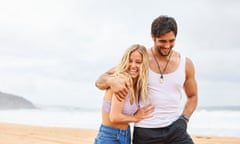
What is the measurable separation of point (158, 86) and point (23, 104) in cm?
2847

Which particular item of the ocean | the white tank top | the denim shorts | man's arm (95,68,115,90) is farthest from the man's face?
the ocean

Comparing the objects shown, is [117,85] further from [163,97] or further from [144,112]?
[163,97]

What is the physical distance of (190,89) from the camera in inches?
115

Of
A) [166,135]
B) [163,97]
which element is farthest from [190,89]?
[166,135]

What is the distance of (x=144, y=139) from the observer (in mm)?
2697

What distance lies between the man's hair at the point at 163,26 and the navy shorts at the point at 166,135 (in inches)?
24.0

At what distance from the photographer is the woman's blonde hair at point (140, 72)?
2449mm

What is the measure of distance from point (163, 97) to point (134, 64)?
1.22 feet

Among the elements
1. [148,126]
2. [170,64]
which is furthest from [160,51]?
[148,126]

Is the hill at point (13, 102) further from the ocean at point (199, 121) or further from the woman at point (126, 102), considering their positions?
the woman at point (126, 102)

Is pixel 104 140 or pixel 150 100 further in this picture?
pixel 150 100

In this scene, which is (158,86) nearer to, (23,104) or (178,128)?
(178,128)

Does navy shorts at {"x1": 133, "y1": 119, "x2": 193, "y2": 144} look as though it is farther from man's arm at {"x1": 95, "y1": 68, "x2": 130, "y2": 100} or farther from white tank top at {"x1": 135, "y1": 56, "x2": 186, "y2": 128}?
man's arm at {"x1": 95, "y1": 68, "x2": 130, "y2": 100}

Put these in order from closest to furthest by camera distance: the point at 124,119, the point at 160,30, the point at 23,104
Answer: the point at 124,119, the point at 160,30, the point at 23,104
